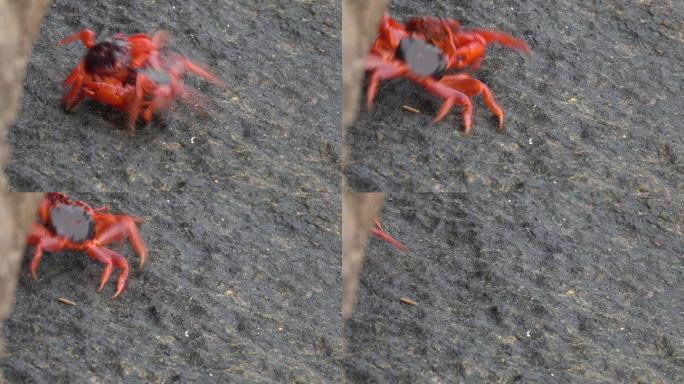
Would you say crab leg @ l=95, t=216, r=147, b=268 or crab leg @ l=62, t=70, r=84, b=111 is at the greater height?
crab leg @ l=62, t=70, r=84, b=111

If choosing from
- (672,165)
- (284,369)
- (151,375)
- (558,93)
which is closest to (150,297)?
(151,375)

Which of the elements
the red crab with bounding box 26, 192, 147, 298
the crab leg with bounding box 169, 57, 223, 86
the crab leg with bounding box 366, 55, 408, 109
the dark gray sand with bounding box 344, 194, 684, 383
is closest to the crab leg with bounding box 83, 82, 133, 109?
the crab leg with bounding box 169, 57, 223, 86

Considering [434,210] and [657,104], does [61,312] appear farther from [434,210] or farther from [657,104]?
[657,104]

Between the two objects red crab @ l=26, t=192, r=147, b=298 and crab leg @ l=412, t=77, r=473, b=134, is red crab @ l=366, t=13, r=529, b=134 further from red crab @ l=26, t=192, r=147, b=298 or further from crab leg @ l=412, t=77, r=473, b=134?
red crab @ l=26, t=192, r=147, b=298

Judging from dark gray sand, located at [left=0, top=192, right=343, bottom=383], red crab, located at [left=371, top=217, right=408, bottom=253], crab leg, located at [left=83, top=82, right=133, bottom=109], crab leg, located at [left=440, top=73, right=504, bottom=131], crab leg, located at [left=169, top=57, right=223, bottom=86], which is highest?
crab leg, located at [left=440, top=73, right=504, bottom=131]

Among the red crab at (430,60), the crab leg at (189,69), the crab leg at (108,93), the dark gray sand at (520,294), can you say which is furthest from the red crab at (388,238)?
the crab leg at (108,93)

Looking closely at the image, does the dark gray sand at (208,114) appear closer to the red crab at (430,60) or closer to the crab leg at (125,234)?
the crab leg at (125,234)

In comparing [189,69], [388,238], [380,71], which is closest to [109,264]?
[189,69]

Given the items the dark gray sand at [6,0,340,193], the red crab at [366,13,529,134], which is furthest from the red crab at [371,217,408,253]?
the red crab at [366,13,529,134]
